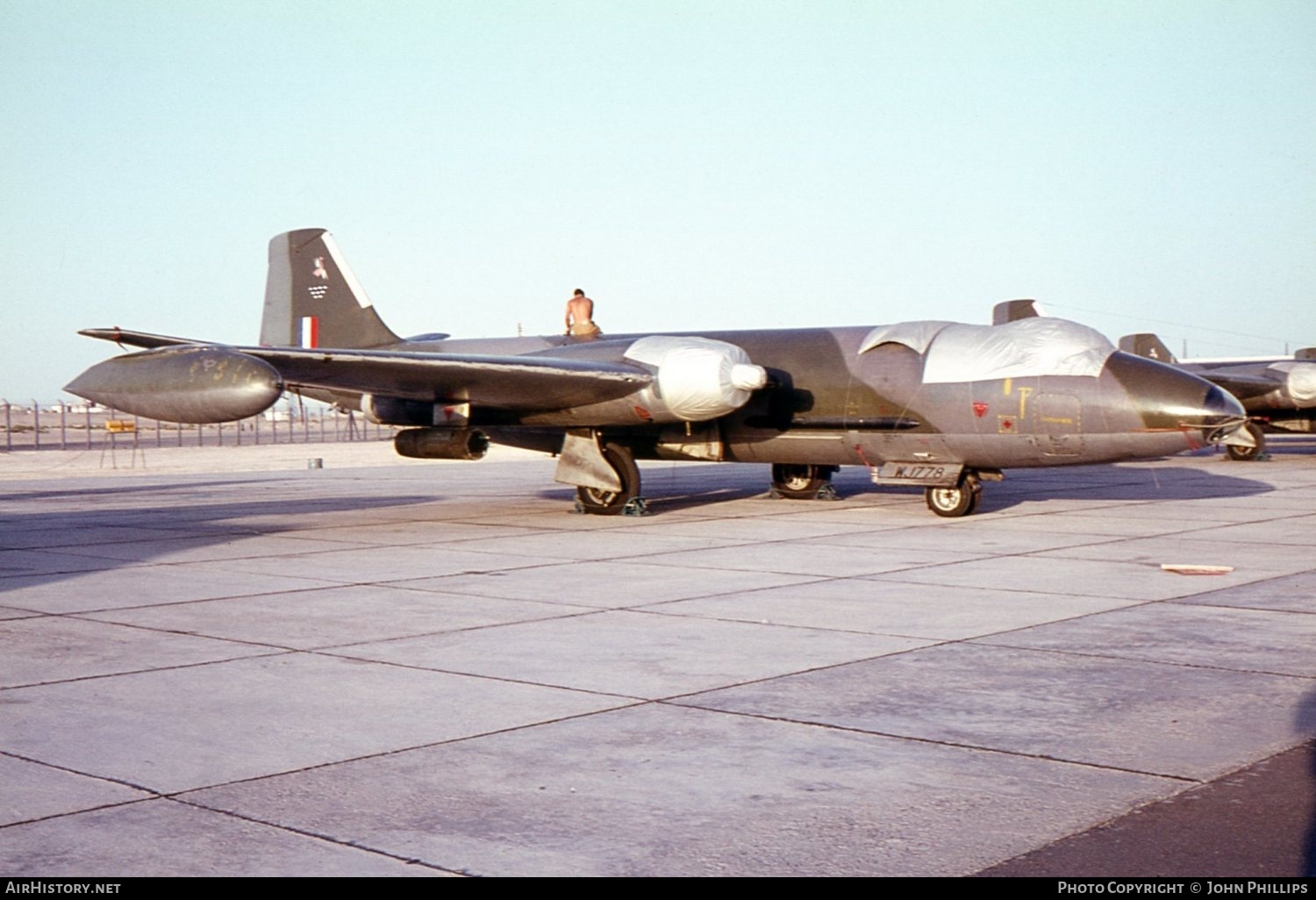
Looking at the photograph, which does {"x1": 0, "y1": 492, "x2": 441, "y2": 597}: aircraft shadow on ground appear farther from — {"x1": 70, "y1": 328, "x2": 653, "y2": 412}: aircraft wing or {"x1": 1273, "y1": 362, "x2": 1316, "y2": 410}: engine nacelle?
{"x1": 1273, "y1": 362, "x2": 1316, "y2": 410}: engine nacelle

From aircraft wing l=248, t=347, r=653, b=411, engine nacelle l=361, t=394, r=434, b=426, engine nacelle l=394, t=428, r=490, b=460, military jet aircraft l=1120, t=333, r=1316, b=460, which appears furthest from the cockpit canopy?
military jet aircraft l=1120, t=333, r=1316, b=460

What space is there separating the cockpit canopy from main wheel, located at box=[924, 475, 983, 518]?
1658mm

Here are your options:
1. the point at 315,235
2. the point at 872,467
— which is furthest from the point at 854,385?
the point at 315,235

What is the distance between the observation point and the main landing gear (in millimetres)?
18578

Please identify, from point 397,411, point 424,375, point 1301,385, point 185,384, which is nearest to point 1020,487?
point 1301,385

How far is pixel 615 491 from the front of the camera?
18.5 meters

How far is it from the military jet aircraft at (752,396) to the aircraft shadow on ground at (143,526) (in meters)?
1.70

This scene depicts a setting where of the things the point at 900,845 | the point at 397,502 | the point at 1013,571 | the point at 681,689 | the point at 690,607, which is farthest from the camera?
the point at 397,502

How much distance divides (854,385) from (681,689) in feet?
34.5

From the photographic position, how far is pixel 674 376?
16844 millimetres

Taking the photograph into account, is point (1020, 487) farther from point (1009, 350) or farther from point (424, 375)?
point (424, 375)

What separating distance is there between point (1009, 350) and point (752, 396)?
3.52m

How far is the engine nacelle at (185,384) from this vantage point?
541 inches
